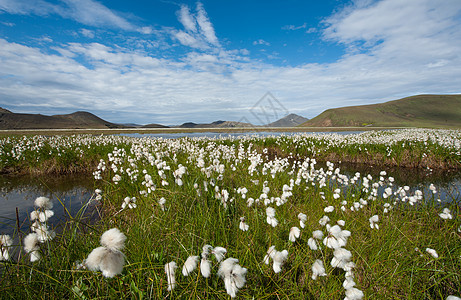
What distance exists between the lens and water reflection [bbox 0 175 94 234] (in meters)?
6.43

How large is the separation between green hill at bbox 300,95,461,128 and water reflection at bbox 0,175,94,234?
159 m

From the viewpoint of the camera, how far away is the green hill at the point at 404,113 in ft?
480

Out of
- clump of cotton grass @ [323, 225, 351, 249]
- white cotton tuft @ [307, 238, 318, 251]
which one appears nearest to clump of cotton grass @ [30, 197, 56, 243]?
white cotton tuft @ [307, 238, 318, 251]

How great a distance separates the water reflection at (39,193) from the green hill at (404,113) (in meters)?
159

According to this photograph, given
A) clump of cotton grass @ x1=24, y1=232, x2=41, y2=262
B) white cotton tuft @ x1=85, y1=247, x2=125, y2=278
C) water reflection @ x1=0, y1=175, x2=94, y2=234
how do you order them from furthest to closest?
1. water reflection @ x1=0, y1=175, x2=94, y2=234
2. clump of cotton grass @ x1=24, y1=232, x2=41, y2=262
3. white cotton tuft @ x1=85, y1=247, x2=125, y2=278

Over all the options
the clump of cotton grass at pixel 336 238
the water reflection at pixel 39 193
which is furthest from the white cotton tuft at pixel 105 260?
the water reflection at pixel 39 193

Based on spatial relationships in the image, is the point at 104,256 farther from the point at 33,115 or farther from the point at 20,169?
the point at 33,115

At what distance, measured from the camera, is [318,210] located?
4.62 metres

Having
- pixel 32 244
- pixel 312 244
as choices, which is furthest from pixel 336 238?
pixel 32 244

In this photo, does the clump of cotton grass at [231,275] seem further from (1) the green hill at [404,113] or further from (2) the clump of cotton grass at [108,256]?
(1) the green hill at [404,113]

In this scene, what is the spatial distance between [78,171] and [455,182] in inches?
786

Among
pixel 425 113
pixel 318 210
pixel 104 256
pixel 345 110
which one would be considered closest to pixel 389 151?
pixel 318 210

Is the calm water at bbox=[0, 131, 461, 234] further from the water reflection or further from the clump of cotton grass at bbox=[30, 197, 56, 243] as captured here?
the clump of cotton grass at bbox=[30, 197, 56, 243]

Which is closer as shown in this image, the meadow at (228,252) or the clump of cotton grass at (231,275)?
the clump of cotton grass at (231,275)
